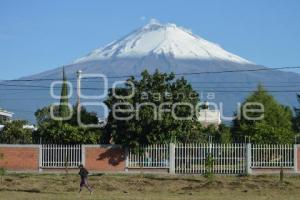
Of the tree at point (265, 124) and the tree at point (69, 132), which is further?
the tree at point (265, 124)

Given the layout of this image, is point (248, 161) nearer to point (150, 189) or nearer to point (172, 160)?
point (172, 160)

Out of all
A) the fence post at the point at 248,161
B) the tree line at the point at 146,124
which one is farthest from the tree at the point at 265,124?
the fence post at the point at 248,161

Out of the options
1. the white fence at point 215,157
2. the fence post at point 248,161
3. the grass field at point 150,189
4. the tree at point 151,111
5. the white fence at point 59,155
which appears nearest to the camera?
the grass field at point 150,189

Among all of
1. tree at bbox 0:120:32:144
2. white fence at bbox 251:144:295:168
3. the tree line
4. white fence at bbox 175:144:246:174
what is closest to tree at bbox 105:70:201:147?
the tree line

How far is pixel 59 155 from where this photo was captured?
Answer: 41.7 m

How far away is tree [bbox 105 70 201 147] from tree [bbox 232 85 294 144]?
505cm

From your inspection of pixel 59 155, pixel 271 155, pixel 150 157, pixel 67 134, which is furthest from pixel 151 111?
pixel 271 155

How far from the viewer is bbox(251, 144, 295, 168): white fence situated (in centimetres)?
4091

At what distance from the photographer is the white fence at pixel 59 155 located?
1628 inches

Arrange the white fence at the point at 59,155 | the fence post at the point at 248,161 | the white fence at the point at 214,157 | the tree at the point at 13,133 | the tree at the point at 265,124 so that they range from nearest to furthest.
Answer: the fence post at the point at 248,161 → the white fence at the point at 214,157 → the white fence at the point at 59,155 → the tree at the point at 265,124 → the tree at the point at 13,133

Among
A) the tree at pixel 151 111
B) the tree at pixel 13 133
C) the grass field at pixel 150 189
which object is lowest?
the grass field at pixel 150 189

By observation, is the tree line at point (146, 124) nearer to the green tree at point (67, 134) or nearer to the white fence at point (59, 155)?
the green tree at point (67, 134)

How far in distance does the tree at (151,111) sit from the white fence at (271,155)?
409 centimetres

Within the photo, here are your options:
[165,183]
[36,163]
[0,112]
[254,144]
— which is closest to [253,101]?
[254,144]
